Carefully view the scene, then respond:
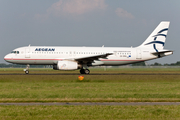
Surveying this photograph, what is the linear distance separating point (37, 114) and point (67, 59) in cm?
2949

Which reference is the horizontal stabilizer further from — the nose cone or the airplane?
the nose cone

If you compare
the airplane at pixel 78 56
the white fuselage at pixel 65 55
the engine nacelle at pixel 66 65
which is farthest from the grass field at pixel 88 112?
the white fuselage at pixel 65 55

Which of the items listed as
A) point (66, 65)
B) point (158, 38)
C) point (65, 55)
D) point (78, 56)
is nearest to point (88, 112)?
point (66, 65)

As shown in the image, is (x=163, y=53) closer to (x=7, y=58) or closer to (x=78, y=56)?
(x=78, y=56)

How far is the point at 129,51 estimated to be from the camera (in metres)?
42.8

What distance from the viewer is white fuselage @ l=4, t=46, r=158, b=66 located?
129 ft

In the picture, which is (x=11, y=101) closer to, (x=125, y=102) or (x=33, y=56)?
(x=125, y=102)

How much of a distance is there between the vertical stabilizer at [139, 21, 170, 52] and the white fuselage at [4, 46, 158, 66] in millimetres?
3114

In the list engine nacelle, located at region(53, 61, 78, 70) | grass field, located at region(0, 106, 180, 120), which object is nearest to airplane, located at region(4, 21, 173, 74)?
engine nacelle, located at region(53, 61, 78, 70)

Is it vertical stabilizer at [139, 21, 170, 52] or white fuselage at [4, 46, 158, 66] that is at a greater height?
vertical stabilizer at [139, 21, 170, 52]

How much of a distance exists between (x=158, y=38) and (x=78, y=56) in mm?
15286

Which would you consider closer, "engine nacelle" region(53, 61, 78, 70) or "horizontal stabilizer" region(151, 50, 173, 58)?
"engine nacelle" region(53, 61, 78, 70)

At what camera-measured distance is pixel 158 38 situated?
152ft

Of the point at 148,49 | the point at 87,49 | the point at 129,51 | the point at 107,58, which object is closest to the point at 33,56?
the point at 87,49
